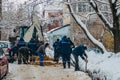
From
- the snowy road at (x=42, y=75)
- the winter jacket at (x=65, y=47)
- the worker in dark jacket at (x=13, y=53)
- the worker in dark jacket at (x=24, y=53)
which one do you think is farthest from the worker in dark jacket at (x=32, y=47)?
the snowy road at (x=42, y=75)

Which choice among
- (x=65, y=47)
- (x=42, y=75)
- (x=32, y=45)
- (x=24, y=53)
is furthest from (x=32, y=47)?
(x=42, y=75)

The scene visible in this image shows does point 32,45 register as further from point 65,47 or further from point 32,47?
point 65,47

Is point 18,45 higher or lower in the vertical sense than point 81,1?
lower

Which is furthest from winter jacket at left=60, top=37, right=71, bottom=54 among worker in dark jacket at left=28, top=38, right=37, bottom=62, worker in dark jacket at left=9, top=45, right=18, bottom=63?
worker in dark jacket at left=9, top=45, right=18, bottom=63

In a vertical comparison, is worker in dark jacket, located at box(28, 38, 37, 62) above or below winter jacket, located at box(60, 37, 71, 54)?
below

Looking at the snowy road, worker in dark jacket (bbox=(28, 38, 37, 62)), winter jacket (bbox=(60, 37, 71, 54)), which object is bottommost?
the snowy road

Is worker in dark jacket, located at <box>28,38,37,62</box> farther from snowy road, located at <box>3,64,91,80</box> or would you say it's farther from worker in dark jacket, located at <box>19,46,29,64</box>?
snowy road, located at <box>3,64,91,80</box>

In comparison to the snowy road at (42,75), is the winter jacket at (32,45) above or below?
above

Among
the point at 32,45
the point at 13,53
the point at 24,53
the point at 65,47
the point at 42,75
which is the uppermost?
the point at 65,47

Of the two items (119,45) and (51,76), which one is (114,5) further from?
(51,76)

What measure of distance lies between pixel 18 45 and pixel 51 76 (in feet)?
28.4

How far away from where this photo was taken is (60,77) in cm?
1980

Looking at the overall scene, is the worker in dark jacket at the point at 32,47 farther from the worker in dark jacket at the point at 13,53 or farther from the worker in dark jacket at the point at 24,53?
the worker in dark jacket at the point at 13,53

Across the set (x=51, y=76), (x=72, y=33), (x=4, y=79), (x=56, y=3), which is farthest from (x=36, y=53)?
(x=72, y=33)
